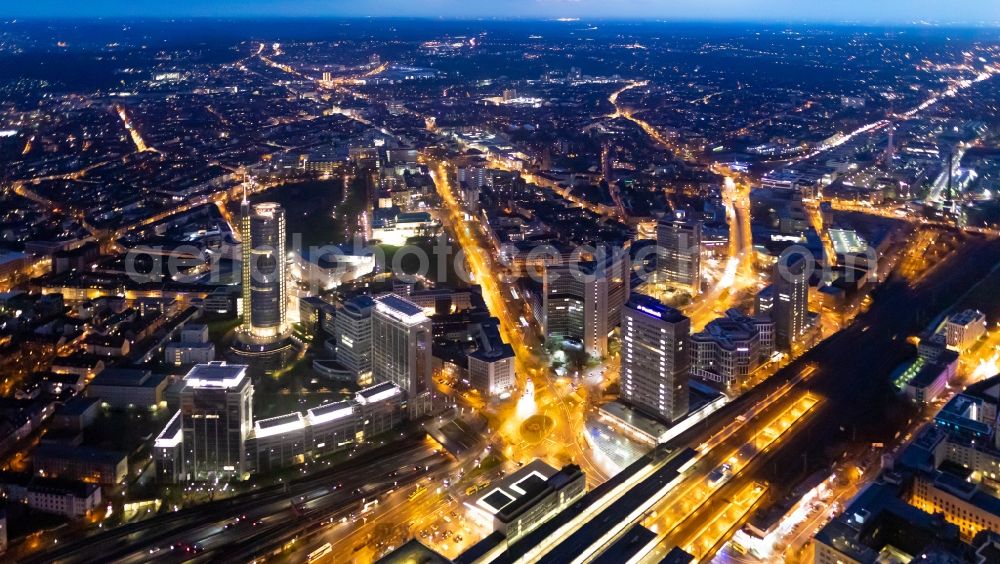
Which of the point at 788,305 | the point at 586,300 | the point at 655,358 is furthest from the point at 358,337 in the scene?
the point at 788,305

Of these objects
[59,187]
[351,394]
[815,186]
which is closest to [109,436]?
[351,394]

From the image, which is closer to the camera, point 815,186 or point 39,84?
point 815,186

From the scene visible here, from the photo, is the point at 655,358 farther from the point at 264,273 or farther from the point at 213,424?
the point at 264,273

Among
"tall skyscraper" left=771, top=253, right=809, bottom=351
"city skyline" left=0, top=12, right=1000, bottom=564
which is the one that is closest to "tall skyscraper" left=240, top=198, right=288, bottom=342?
"city skyline" left=0, top=12, right=1000, bottom=564

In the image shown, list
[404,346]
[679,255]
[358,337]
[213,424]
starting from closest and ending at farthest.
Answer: [213,424], [404,346], [358,337], [679,255]

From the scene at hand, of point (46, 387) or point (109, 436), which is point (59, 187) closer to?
point (46, 387)

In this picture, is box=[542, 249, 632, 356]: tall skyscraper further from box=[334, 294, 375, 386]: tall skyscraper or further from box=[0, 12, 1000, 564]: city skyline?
box=[334, 294, 375, 386]: tall skyscraper

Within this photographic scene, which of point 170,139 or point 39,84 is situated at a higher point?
point 39,84

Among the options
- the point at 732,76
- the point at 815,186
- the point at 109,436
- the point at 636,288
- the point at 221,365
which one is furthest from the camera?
the point at 732,76
